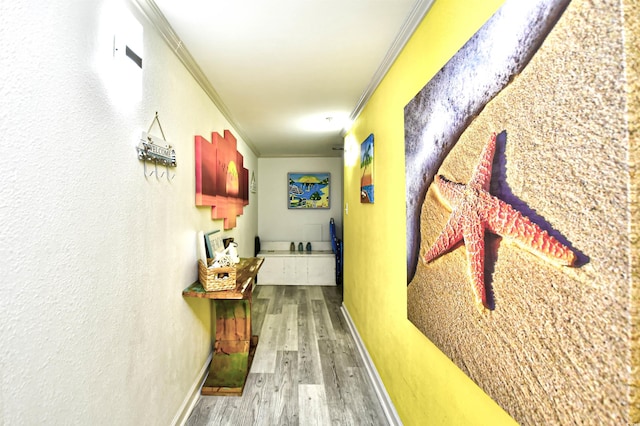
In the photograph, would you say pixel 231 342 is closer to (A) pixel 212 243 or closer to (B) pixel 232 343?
(B) pixel 232 343

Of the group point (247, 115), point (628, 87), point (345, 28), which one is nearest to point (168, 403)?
point (628, 87)

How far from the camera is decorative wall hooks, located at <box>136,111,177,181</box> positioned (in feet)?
4.44

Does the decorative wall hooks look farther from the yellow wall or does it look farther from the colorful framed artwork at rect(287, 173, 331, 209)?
the colorful framed artwork at rect(287, 173, 331, 209)

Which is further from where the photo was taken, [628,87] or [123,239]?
[123,239]

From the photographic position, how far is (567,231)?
1.99 ft

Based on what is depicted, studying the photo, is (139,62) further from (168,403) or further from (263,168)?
(263,168)

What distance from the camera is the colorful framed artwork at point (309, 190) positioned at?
18.6ft

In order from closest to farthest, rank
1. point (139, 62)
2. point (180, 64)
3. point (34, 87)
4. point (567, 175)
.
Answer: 1. point (567, 175)
2. point (34, 87)
3. point (139, 62)
4. point (180, 64)

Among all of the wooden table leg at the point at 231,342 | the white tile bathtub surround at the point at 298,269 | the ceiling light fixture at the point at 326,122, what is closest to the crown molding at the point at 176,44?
the ceiling light fixture at the point at 326,122

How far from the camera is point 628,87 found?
0.50m

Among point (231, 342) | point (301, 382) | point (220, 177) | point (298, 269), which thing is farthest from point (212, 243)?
point (298, 269)

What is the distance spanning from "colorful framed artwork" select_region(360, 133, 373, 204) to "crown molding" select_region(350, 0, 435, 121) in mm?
394

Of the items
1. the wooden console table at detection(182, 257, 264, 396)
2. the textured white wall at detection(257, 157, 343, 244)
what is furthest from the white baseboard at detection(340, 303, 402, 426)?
the textured white wall at detection(257, 157, 343, 244)

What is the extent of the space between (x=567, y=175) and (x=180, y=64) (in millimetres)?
2057
